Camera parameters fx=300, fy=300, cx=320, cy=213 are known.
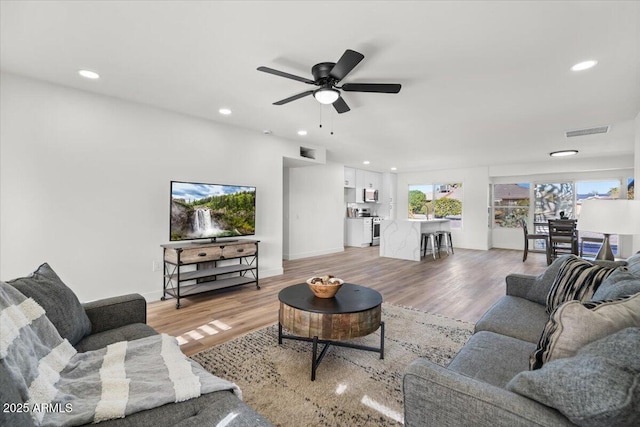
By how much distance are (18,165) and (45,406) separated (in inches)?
119

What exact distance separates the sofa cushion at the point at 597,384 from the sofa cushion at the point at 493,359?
1.47 ft

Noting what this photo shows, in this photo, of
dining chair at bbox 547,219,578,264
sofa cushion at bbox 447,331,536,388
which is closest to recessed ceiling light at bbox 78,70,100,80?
sofa cushion at bbox 447,331,536,388

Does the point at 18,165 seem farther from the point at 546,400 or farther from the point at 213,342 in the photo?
the point at 546,400

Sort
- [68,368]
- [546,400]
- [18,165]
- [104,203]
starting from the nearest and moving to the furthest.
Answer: [546,400]
[68,368]
[18,165]
[104,203]

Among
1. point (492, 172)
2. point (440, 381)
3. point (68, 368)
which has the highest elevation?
point (492, 172)

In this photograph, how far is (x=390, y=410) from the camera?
1.77 meters

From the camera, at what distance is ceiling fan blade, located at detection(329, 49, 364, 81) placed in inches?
85.3

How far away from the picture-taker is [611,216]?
2525 millimetres

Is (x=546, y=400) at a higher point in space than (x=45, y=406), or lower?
higher

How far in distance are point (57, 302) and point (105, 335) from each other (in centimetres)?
32

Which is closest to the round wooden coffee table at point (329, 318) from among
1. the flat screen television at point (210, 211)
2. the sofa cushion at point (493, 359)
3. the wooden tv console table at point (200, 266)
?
the sofa cushion at point (493, 359)

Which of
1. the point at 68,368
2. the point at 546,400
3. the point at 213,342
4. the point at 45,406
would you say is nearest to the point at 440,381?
the point at 546,400

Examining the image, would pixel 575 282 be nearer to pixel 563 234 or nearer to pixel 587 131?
pixel 587 131

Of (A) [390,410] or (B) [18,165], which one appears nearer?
(A) [390,410]
